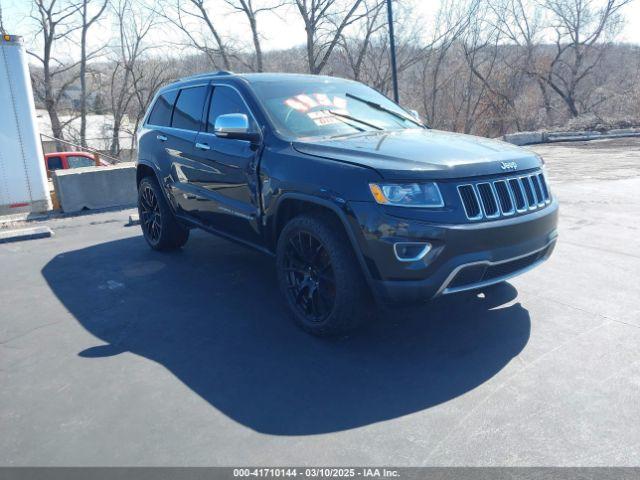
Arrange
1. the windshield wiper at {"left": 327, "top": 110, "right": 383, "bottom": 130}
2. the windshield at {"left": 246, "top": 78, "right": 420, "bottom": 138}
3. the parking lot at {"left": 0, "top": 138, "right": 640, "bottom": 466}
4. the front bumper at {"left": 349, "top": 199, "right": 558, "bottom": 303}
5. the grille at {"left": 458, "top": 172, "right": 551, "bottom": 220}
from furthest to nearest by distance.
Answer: the windshield wiper at {"left": 327, "top": 110, "right": 383, "bottom": 130}, the windshield at {"left": 246, "top": 78, "right": 420, "bottom": 138}, the grille at {"left": 458, "top": 172, "right": 551, "bottom": 220}, the front bumper at {"left": 349, "top": 199, "right": 558, "bottom": 303}, the parking lot at {"left": 0, "top": 138, "right": 640, "bottom": 466}

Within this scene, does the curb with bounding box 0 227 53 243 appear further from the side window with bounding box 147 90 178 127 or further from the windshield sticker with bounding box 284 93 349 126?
the windshield sticker with bounding box 284 93 349 126

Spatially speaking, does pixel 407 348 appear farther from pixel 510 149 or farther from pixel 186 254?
pixel 186 254

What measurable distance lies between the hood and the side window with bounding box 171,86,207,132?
171 cm

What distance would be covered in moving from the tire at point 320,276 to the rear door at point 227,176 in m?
0.59

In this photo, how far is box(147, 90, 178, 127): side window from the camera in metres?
5.96

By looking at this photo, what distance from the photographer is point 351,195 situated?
3432 millimetres

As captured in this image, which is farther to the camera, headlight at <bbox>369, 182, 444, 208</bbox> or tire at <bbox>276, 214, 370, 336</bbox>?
tire at <bbox>276, 214, 370, 336</bbox>

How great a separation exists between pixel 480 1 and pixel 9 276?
2963cm

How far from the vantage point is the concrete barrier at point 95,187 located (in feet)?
A: 31.3

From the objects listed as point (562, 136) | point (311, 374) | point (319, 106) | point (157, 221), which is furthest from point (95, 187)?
point (562, 136)

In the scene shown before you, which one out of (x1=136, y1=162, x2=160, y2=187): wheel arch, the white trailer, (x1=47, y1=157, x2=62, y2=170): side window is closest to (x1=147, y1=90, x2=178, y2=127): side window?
(x1=136, y1=162, x2=160, y2=187): wheel arch

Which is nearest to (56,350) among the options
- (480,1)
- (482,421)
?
(482,421)

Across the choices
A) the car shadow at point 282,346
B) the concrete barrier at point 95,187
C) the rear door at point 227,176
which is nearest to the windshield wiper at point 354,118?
the rear door at point 227,176

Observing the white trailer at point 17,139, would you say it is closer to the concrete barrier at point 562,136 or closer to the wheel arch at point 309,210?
the wheel arch at point 309,210
